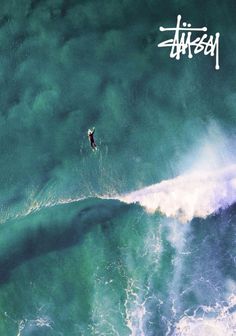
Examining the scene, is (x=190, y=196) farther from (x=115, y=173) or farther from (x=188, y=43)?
(x=188, y=43)

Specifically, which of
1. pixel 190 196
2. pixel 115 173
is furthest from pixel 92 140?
pixel 190 196

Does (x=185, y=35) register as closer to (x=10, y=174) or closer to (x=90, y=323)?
(x=10, y=174)

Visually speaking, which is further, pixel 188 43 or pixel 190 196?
pixel 188 43

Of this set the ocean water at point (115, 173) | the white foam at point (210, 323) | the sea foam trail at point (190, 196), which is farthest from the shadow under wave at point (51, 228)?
the white foam at point (210, 323)

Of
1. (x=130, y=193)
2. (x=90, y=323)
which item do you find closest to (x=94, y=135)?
(x=130, y=193)

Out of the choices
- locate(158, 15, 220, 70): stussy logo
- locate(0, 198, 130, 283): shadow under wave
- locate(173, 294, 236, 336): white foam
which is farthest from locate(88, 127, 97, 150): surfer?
locate(173, 294, 236, 336): white foam
